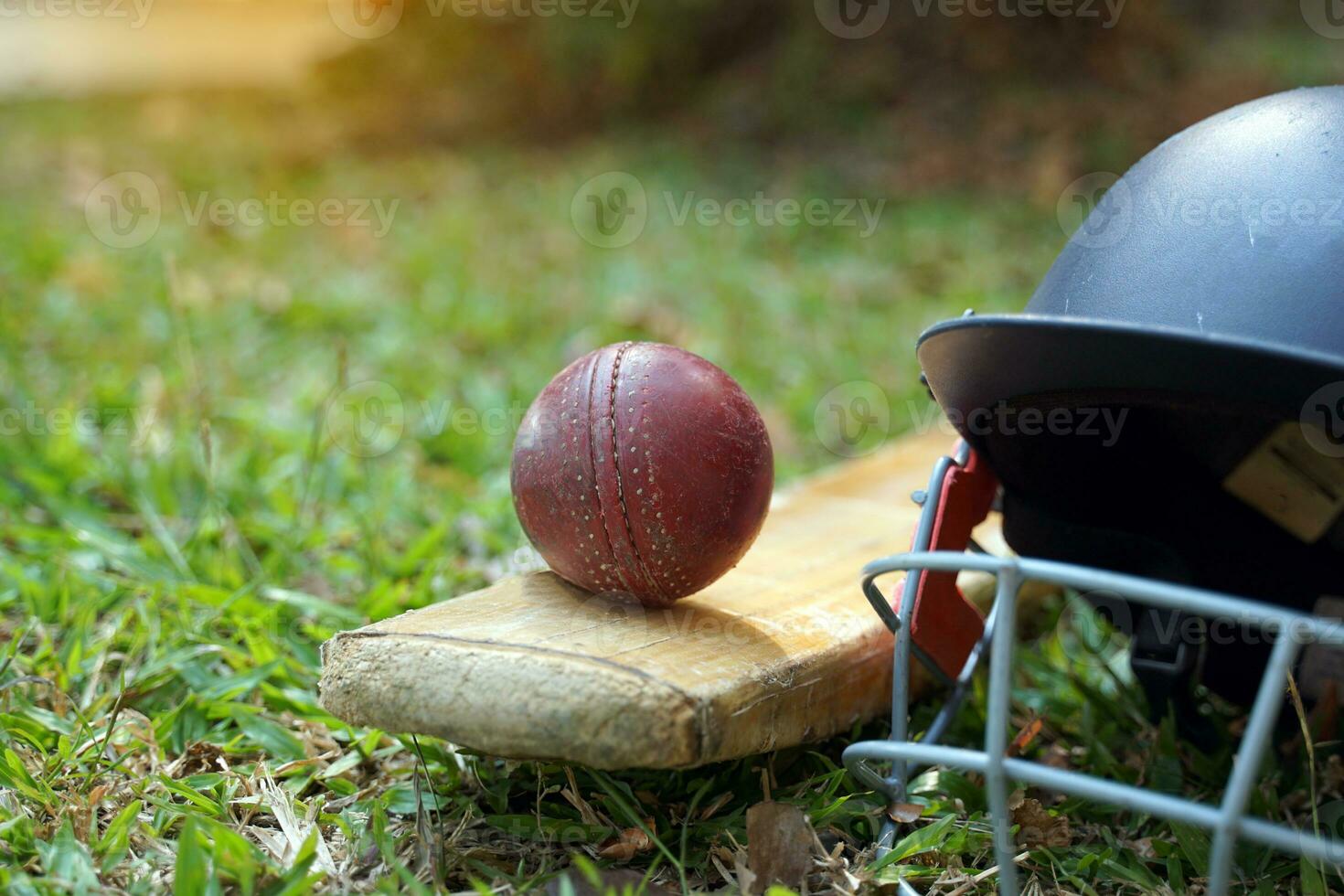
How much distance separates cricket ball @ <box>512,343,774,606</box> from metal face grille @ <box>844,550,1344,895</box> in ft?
0.80

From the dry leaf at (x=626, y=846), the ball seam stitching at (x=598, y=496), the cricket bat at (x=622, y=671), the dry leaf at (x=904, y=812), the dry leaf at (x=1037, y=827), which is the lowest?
the dry leaf at (x=1037, y=827)

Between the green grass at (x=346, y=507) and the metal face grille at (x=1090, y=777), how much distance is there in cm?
25

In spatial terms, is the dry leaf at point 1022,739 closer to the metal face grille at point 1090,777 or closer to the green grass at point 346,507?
the green grass at point 346,507

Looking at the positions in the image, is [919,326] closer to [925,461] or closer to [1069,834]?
[925,461]

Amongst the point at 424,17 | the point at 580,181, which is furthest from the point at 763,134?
the point at 424,17

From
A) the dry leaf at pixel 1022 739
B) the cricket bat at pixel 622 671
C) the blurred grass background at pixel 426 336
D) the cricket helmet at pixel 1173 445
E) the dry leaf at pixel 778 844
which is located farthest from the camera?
the dry leaf at pixel 1022 739

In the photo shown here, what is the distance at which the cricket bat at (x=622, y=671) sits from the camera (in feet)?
4.52

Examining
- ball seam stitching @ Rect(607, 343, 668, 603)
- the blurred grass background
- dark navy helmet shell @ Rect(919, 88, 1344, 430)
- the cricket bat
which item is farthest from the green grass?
dark navy helmet shell @ Rect(919, 88, 1344, 430)

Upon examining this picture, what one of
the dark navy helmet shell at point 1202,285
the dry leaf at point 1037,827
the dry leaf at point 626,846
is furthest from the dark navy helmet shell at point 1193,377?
the dry leaf at point 626,846

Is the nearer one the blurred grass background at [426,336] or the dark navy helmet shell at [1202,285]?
the dark navy helmet shell at [1202,285]

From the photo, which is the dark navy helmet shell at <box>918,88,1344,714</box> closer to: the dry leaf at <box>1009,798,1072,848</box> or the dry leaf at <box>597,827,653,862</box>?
the dry leaf at <box>1009,798,1072,848</box>

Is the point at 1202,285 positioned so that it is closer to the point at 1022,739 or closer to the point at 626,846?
the point at 1022,739

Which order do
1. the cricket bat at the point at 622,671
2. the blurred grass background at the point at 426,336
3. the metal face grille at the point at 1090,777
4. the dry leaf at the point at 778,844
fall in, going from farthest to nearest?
1. the blurred grass background at the point at 426,336
2. the dry leaf at the point at 778,844
3. the cricket bat at the point at 622,671
4. the metal face grille at the point at 1090,777

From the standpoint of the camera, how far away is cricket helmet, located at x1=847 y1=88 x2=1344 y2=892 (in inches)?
48.8
